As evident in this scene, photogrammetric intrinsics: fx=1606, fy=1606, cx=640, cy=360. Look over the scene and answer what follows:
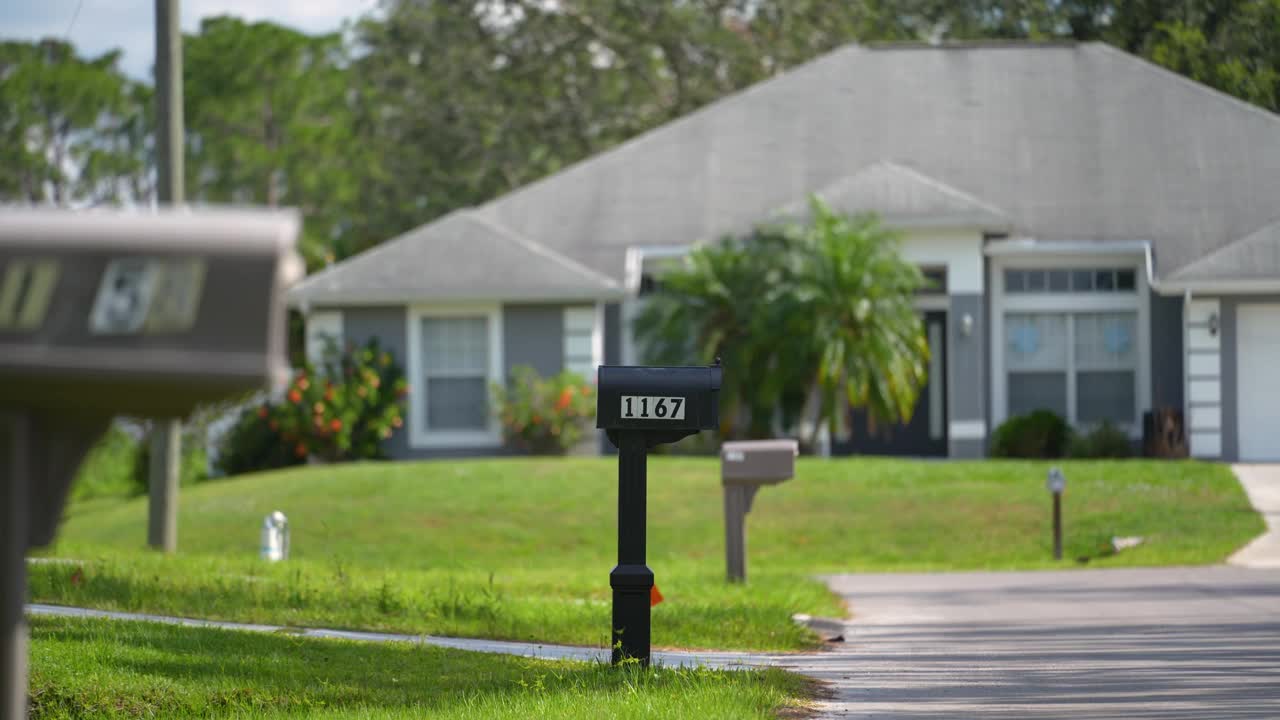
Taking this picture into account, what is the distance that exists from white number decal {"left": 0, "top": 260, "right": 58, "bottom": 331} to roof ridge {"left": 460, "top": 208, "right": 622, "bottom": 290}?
20.9 m

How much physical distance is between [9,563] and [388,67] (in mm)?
35960

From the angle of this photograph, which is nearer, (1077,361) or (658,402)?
(658,402)

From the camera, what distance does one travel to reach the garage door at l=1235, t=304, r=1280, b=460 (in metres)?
23.3

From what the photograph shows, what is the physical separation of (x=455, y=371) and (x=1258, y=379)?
12096mm

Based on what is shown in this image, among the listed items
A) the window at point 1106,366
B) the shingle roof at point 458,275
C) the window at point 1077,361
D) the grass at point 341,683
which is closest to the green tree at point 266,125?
the shingle roof at point 458,275

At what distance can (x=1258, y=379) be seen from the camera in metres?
23.3

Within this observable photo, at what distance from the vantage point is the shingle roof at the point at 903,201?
24.1 meters

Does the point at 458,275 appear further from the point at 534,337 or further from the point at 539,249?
the point at 534,337

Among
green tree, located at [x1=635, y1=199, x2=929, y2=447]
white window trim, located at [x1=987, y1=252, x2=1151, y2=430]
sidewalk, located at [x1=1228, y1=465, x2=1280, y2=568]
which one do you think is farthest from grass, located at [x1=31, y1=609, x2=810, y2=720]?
white window trim, located at [x1=987, y1=252, x2=1151, y2=430]

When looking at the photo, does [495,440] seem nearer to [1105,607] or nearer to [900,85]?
[900,85]

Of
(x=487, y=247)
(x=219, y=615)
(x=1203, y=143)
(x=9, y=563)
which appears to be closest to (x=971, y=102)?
(x=1203, y=143)

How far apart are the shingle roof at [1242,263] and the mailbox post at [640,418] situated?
1690 cm

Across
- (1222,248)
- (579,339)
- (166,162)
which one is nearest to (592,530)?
(579,339)

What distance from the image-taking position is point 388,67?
38.9 meters
